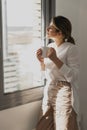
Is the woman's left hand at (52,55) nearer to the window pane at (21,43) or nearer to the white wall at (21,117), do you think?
the window pane at (21,43)

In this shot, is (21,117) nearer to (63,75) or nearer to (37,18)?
(63,75)

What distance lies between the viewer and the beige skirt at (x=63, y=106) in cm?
201

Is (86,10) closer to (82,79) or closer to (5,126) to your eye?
(82,79)

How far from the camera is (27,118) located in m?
2.24

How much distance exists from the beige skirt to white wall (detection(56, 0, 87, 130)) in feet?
1.79

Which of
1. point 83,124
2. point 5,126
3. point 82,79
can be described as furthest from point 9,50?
point 83,124

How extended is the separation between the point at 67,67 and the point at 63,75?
0.08 m

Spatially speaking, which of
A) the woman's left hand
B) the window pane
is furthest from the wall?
the woman's left hand

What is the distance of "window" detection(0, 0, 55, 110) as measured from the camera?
6.66 feet

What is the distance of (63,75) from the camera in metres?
1.98

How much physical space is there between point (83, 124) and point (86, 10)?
43.1 inches

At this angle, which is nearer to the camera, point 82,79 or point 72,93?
point 72,93

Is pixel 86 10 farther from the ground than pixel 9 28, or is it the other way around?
pixel 86 10

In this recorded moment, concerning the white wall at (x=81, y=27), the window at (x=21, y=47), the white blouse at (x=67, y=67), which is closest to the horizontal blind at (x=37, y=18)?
the window at (x=21, y=47)
